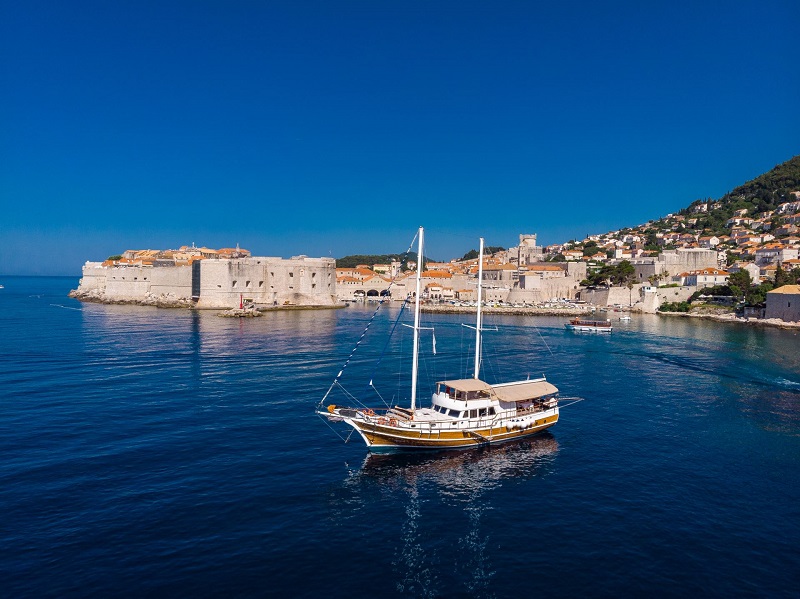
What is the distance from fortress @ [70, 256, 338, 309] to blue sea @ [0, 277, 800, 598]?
28.4 meters

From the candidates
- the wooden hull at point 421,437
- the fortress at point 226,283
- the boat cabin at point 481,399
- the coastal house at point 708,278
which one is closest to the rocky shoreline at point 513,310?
the fortress at point 226,283

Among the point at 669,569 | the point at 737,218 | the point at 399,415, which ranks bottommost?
the point at 669,569

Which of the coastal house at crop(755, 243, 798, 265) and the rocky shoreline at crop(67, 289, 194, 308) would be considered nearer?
the rocky shoreline at crop(67, 289, 194, 308)

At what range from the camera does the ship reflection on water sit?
726 cm

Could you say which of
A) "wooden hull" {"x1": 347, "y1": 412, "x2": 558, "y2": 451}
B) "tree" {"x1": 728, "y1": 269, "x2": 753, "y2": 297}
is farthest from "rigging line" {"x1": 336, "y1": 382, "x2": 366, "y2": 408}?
"tree" {"x1": 728, "y1": 269, "x2": 753, "y2": 297}

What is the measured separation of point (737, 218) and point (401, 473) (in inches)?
3914

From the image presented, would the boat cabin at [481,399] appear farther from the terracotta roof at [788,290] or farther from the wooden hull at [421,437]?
the terracotta roof at [788,290]

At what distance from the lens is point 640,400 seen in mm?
17062

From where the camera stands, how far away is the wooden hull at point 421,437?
458 inches

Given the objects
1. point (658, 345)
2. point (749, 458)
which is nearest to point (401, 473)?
point (749, 458)

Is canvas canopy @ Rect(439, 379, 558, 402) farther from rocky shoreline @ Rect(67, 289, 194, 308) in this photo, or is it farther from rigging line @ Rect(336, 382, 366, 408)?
rocky shoreline @ Rect(67, 289, 194, 308)

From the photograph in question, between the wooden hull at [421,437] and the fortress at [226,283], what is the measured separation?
38438 mm

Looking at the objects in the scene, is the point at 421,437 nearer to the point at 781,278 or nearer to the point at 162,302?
the point at 162,302

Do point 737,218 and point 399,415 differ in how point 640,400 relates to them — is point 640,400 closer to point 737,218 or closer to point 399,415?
point 399,415
